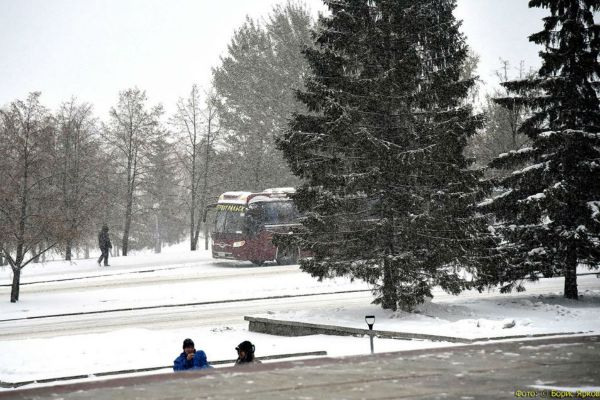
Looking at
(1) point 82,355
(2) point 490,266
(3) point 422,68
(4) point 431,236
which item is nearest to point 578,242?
(2) point 490,266

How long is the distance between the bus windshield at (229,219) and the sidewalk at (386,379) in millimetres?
23549

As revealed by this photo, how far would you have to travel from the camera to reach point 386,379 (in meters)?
5.57

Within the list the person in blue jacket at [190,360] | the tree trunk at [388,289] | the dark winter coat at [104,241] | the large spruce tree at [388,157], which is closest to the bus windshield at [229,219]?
the dark winter coat at [104,241]

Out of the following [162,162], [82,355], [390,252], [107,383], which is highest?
[162,162]

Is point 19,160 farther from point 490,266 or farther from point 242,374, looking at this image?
point 242,374

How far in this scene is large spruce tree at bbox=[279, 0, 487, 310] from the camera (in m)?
15.0

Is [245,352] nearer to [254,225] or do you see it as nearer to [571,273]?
[571,273]

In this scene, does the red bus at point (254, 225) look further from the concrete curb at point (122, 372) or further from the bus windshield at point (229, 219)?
the concrete curb at point (122, 372)

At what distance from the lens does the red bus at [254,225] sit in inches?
1177

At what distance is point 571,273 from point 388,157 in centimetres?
589

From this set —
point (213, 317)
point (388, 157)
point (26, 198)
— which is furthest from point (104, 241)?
point (388, 157)

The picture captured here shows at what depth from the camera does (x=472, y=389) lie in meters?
5.16

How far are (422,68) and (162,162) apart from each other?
114 ft

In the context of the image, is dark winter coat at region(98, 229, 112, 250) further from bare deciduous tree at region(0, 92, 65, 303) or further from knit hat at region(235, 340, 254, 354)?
knit hat at region(235, 340, 254, 354)
